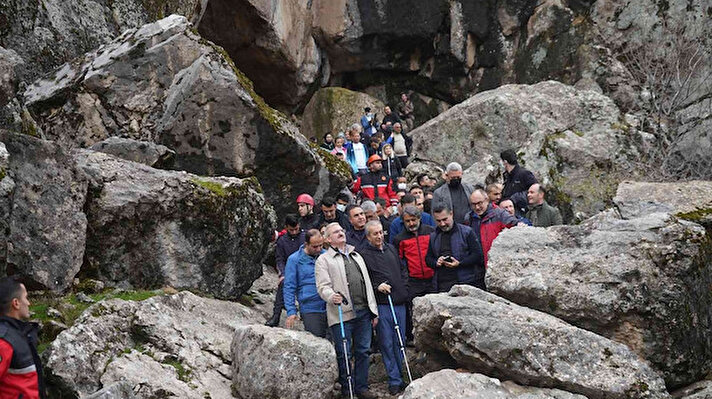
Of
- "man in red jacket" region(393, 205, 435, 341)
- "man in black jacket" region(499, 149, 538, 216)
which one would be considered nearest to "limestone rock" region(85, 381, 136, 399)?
"man in red jacket" region(393, 205, 435, 341)

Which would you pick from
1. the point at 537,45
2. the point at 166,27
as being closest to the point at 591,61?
the point at 537,45

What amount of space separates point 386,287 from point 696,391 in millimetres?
3962

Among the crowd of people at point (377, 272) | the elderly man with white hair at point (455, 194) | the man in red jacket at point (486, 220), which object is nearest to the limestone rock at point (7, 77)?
the crowd of people at point (377, 272)

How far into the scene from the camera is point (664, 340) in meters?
8.45

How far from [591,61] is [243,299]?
21.9m

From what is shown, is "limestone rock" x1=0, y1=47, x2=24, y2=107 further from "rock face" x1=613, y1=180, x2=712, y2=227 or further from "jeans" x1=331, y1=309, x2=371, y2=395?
"rock face" x1=613, y1=180, x2=712, y2=227

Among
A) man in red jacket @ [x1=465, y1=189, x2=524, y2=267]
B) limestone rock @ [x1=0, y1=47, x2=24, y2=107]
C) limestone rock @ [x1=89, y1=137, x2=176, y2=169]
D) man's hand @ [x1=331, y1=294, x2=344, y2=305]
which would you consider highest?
limestone rock @ [x1=0, y1=47, x2=24, y2=107]

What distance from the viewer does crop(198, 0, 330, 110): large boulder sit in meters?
25.2

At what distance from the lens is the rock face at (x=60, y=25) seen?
45.7ft

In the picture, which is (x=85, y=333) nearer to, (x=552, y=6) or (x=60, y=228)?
(x=60, y=228)

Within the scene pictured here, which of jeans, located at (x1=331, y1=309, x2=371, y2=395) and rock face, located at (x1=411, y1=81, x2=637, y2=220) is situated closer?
jeans, located at (x1=331, y1=309, x2=371, y2=395)

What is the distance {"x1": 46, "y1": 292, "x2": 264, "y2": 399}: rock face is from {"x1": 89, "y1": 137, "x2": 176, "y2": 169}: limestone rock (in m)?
3.59

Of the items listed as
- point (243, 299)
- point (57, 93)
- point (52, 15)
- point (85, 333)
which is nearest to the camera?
point (85, 333)

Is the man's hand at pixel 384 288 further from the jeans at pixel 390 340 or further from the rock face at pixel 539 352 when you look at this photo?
the rock face at pixel 539 352
